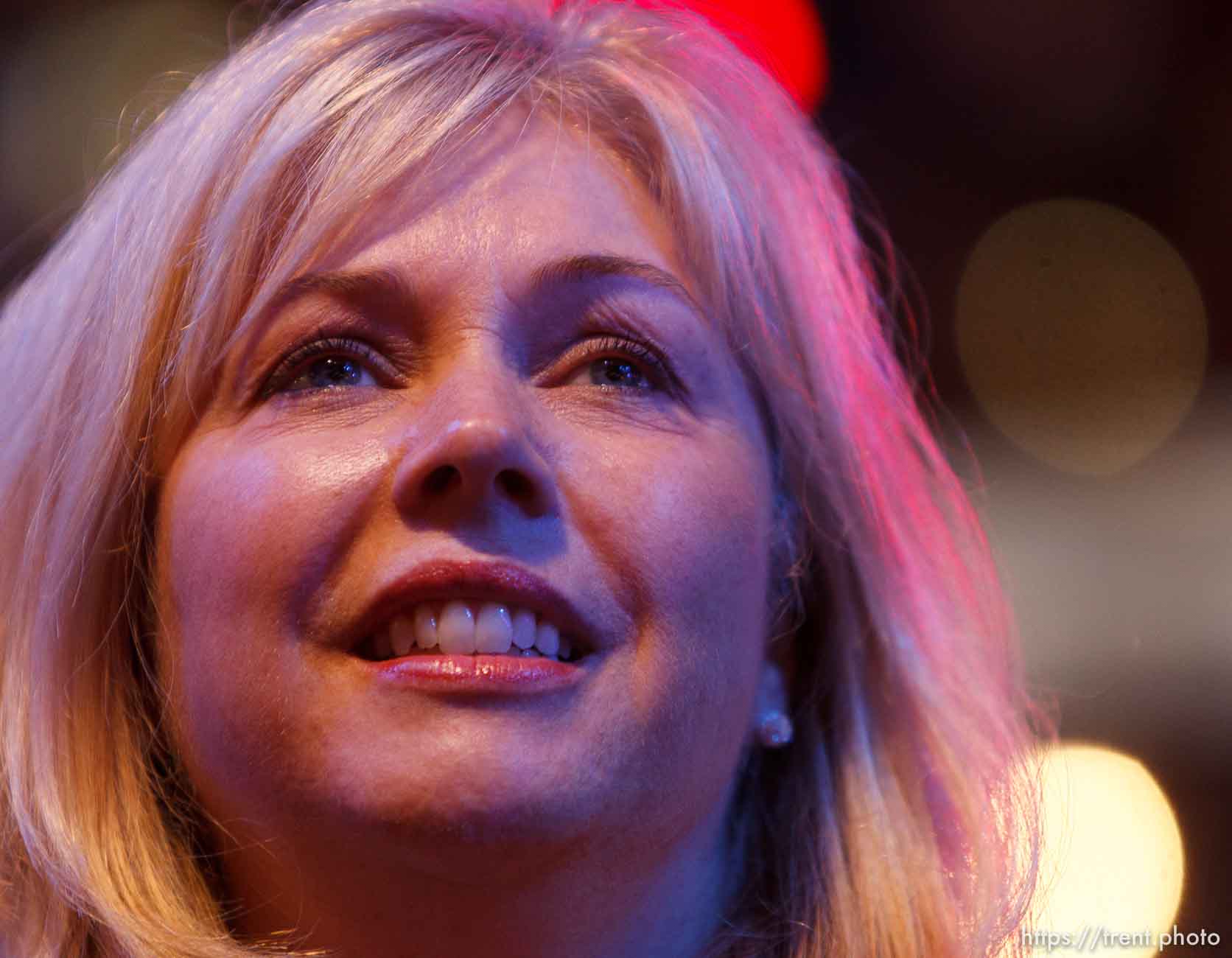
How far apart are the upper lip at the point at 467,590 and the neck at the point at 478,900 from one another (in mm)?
202

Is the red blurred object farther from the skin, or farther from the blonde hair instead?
the skin

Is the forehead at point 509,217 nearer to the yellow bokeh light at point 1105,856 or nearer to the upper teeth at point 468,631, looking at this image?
the upper teeth at point 468,631

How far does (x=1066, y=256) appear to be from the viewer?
7.25ft

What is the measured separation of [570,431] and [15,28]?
139 centimetres

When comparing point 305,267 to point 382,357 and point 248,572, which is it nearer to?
point 382,357

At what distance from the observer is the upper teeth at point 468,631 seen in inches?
46.1

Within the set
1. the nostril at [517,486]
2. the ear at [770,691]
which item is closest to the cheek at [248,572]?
the nostril at [517,486]

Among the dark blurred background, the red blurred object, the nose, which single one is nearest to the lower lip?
the nose

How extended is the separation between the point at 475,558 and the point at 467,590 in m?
0.03

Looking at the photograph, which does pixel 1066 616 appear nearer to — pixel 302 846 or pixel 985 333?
pixel 985 333

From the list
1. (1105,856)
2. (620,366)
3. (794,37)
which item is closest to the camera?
(620,366)

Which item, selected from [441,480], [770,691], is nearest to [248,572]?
[441,480]

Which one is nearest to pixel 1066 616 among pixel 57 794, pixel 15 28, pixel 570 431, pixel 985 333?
pixel 985 333

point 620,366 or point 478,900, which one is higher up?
point 620,366
